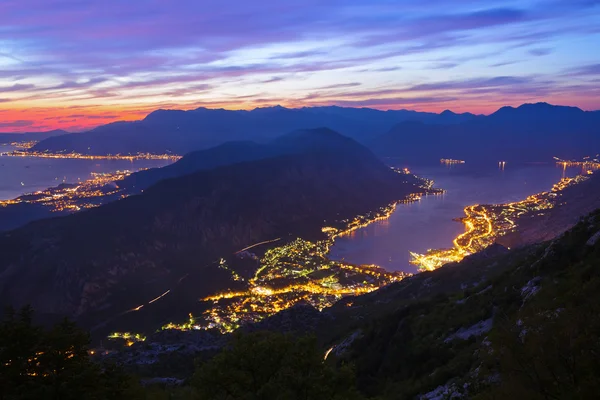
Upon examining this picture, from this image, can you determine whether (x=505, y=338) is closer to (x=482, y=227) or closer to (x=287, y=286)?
(x=287, y=286)

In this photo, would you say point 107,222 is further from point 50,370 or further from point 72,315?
point 50,370

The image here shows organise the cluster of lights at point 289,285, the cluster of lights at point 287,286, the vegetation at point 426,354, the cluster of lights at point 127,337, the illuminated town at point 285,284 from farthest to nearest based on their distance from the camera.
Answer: the cluster of lights at point 289,285 → the cluster of lights at point 287,286 → the illuminated town at point 285,284 → the cluster of lights at point 127,337 → the vegetation at point 426,354

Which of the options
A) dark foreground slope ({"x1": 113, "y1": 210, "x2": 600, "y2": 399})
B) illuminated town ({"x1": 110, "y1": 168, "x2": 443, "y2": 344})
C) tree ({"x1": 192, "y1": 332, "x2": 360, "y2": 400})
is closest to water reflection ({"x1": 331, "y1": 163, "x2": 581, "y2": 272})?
illuminated town ({"x1": 110, "y1": 168, "x2": 443, "y2": 344})

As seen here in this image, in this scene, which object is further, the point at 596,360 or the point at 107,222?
the point at 107,222

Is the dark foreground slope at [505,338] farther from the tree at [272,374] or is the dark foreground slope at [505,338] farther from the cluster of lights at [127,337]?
the cluster of lights at [127,337]

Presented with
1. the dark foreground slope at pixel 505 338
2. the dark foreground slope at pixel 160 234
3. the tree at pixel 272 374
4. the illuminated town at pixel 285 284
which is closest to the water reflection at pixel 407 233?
the illuminated town at pixel 285 284

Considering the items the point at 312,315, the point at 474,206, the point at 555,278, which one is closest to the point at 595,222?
the point at 555,278
